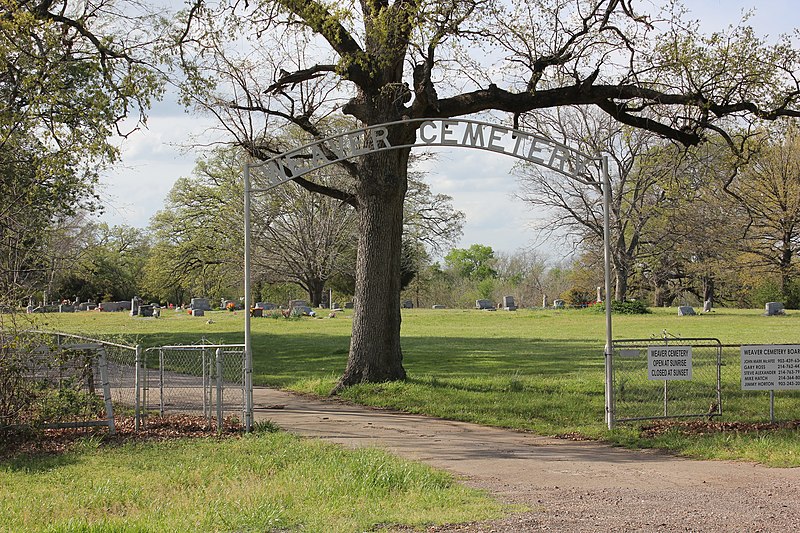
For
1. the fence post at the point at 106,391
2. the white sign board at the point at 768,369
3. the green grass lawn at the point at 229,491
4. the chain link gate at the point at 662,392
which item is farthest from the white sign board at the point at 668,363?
the fence post at the point at 106,391

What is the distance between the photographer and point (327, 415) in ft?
46.3

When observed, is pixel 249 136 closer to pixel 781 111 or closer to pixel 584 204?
pixel 781 111

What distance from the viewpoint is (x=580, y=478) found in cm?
917

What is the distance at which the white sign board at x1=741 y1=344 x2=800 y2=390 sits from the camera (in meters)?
12.4

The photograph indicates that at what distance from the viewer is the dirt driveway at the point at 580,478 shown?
7.11 metres

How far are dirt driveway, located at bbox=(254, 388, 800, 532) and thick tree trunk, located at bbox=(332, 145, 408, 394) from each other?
2.34 m

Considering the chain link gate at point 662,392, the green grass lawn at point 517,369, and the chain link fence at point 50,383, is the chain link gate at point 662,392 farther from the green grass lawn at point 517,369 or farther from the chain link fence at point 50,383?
the chain link fence at point 50,383

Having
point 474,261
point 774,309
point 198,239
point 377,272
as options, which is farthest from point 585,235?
point 474,261

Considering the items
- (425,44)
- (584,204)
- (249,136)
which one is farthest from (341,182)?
(425,44)

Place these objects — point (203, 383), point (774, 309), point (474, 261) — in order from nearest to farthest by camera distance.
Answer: point (203, 383)
point (774, 309)
point (474, 261)

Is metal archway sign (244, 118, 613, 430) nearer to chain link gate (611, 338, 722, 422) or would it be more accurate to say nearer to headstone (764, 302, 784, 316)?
chain link gate (611, 338, 722, 422)

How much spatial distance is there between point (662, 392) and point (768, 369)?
356cm

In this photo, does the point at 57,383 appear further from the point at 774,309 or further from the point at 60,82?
the point at 774,309

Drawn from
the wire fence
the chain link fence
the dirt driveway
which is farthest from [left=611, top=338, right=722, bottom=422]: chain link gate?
the chain link fence
